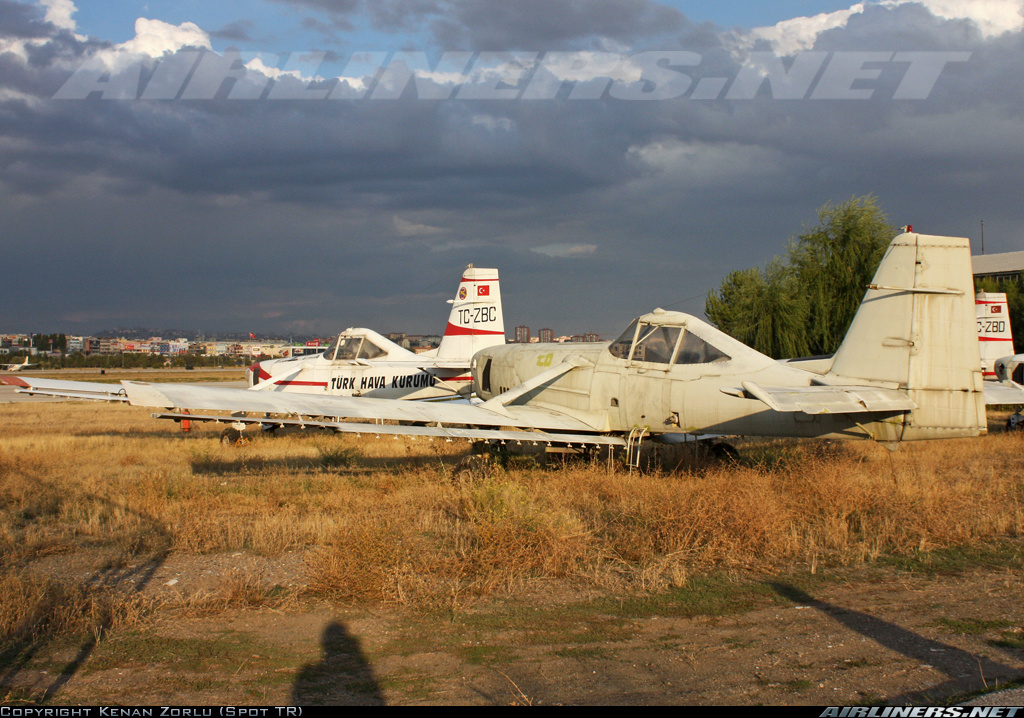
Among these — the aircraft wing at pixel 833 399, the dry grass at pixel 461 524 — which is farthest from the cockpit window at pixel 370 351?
the aircraft wing at pixel 833 399

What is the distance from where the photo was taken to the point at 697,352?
9164 mm

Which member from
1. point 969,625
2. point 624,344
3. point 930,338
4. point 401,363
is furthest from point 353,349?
point 969,625

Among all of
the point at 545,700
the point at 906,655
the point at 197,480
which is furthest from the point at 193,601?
the point at 197,480

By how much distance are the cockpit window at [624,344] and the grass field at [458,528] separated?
5.66ft

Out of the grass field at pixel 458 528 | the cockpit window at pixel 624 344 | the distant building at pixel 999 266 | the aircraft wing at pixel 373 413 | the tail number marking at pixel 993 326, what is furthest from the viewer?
the distant building at pixel 999 266

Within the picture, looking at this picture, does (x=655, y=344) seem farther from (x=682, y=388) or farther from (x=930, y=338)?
(x=930, y=338)

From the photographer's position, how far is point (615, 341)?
33.6 feet

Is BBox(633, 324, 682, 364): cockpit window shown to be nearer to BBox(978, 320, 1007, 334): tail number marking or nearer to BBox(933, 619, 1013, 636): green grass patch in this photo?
BBox(933, 619, 1013, 636): green grass patch

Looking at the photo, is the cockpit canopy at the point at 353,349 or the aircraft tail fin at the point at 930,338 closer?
the aircraft tail fin at the point at 930,338

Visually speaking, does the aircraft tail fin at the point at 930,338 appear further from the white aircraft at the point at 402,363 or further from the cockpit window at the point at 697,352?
the white aircraft at the point at 402,363

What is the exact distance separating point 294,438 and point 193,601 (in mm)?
11995

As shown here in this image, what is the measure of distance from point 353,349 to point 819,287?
557 inches

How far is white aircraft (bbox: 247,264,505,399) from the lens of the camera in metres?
16.4

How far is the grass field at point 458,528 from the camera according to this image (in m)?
5.24
